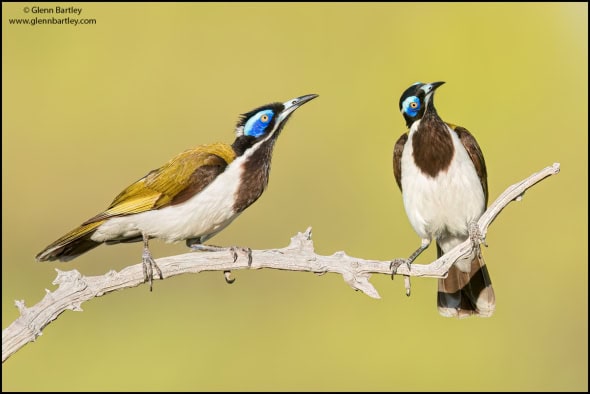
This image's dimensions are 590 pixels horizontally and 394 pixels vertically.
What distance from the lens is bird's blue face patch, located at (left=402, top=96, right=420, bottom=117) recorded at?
23.0ft

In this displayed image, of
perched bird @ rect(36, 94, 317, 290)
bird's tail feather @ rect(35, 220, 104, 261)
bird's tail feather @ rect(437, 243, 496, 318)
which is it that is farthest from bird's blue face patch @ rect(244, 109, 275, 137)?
bird's tail feather @ rect(437, 243, 496, 318)

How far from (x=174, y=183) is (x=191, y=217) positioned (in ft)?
1.05

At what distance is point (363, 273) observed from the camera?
596cm

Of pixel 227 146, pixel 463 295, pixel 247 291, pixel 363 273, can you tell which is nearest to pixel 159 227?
pixel 227 146

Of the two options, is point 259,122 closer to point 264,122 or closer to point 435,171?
point 264,122

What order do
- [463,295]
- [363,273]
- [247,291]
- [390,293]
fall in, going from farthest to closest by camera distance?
[247,291] < [390,293] < [463,295] < [363,273]

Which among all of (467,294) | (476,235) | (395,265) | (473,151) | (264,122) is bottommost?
(467,294)

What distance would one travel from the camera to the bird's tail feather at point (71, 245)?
252 inches

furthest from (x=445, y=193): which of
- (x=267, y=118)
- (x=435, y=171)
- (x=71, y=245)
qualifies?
(x=71, y=245)

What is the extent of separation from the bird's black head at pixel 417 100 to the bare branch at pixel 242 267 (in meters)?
1.16

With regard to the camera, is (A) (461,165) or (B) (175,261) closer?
(B) (175,261)

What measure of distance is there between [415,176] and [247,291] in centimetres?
701

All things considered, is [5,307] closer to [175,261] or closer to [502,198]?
[175,261]

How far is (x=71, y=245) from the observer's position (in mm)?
6594
